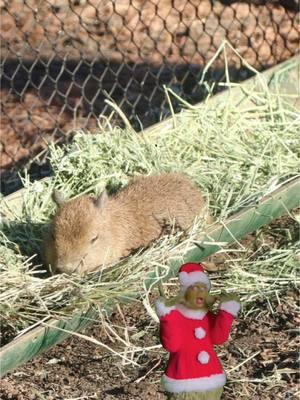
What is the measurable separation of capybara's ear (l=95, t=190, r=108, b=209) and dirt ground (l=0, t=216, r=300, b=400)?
50 cm

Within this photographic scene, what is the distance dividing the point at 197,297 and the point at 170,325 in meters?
0.09

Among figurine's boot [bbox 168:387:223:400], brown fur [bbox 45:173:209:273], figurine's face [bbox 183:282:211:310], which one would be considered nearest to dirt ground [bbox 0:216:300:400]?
brown fur [bbox 45:173:209:273]

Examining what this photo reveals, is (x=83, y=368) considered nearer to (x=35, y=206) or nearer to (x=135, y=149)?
(x=35, y=206)

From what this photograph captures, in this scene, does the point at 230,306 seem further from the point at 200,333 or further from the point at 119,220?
the point at 119,220

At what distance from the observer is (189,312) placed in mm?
2480

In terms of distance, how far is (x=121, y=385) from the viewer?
4.39 m

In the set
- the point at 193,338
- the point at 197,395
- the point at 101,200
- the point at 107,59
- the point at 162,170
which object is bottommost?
the point at 107,59

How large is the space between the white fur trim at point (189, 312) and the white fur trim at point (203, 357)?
0.09 meters

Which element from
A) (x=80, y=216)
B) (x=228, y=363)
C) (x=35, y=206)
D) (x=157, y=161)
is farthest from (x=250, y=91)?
(x=228, y=363)

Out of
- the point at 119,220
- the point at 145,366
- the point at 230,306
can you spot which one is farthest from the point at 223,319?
the point at 119,220

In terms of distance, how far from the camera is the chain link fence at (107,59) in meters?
8.25

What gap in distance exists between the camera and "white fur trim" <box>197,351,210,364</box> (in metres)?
2.51

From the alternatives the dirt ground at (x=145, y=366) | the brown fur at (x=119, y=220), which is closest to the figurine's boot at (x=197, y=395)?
the dirt ground at (x=145, y=366)

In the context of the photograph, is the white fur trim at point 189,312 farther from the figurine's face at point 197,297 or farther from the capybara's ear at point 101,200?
the capybara's ear at point 101,200
